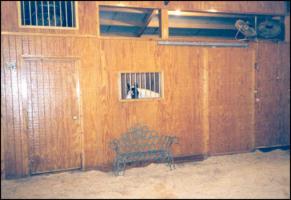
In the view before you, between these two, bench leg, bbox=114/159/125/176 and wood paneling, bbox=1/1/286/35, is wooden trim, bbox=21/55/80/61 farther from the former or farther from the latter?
bench leg, bbox=114/159/125/176

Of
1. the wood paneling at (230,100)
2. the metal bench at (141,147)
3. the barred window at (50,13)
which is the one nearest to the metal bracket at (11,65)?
the barred window at (50,13)

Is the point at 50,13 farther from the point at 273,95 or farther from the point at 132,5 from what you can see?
the point at 273,95

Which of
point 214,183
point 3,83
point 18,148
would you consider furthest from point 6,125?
point 214,183

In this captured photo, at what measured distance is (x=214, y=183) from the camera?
3.75 m

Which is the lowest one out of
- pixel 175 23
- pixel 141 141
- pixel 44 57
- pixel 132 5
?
pixel 141 141

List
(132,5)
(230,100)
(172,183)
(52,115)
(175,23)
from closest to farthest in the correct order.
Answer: (172,183) < (52,115) < (132,5) < (230,100) < (175,23)

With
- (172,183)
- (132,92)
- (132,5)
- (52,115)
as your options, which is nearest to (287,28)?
(132,5)

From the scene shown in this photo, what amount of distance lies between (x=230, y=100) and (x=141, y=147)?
216 centimetres

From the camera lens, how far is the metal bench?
431 centimetres

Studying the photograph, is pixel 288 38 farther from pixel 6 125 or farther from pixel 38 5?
pixel 6 125

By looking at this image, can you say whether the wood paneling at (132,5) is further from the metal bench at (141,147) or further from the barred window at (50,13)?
the metal bench at (141,147)

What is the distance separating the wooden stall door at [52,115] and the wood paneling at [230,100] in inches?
108

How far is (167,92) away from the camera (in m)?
4.71

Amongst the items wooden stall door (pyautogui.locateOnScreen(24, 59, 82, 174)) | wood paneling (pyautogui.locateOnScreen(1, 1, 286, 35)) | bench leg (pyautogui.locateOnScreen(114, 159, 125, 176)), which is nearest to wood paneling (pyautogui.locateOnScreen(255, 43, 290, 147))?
wood paneling (pyautogui.locateOnScreen(1, 1, 286, 35))
